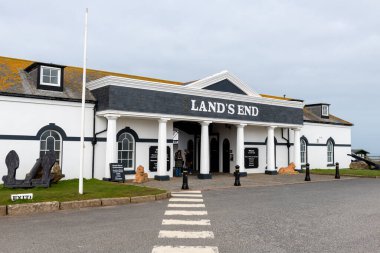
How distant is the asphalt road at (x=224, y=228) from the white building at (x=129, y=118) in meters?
7.84

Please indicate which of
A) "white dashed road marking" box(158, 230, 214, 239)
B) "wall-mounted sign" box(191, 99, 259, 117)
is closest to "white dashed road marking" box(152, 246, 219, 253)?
"white dashed road marking" box(158, 230, 214, 239)

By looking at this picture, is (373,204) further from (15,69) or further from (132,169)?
(15,69)

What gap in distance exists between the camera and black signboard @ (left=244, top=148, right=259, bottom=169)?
25.7 m

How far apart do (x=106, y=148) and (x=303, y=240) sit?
13.5 metres

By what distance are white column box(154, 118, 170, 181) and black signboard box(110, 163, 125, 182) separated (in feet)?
7.45

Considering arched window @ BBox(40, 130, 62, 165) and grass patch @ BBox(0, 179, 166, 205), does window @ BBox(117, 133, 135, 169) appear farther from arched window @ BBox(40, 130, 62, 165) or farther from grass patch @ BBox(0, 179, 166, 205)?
grass patch @ BBox(0, 179, 166, 205)

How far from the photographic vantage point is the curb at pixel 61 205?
9750 mm

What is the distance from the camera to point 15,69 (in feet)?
63.0

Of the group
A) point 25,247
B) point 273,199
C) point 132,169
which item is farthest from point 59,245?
point 132,169

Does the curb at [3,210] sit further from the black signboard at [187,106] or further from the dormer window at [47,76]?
the dormer window at [47,76]

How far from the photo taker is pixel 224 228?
26.5 feet

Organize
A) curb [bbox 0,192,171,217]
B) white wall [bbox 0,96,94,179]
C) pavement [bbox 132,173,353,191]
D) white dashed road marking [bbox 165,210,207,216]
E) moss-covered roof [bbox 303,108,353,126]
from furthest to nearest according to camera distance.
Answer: moss-covered roof [bbox 303,108,353,126]
pavement [bbox 132,173,353,191]
white wall [bbox 0,96,94,179]
white dashed road marking [bbox 165,210,207,216]
curb [bbox 0,192,171,217]

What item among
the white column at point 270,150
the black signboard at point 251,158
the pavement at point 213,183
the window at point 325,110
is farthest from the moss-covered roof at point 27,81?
the window at point 325,110

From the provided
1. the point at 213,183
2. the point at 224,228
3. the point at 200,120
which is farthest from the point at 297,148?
the point at 224,228
